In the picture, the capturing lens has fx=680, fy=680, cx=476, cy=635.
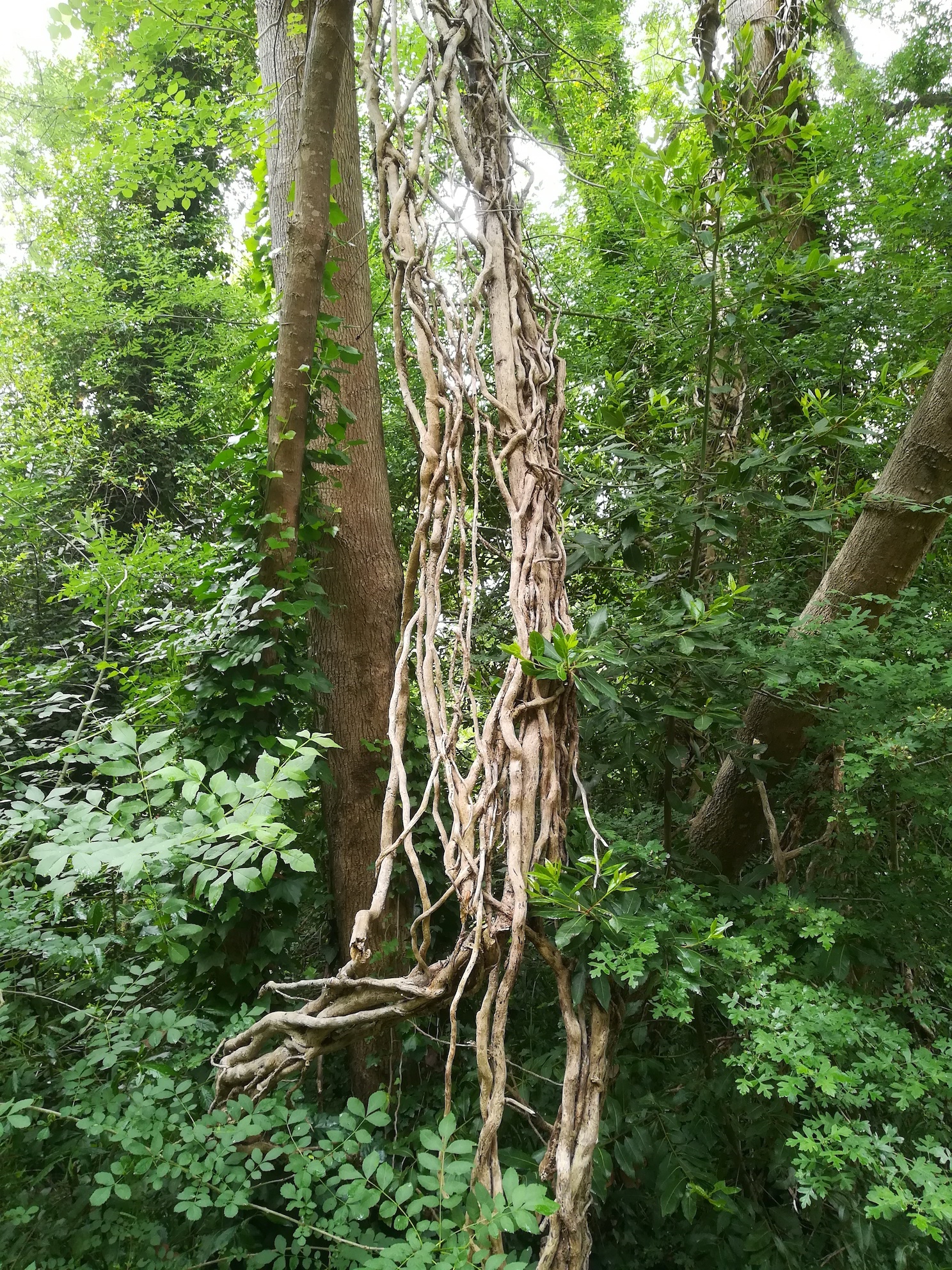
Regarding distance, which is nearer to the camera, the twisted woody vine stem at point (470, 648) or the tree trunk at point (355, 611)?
the twisted woody vine stem at point (470, 648)

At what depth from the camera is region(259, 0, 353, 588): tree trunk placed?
1596 millimetres

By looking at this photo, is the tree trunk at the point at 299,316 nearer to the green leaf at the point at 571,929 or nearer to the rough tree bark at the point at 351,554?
the rough tree bark at the point at 351,554

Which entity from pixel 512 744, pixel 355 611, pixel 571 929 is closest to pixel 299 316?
pixel 355 611

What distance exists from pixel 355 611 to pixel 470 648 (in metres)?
0.73

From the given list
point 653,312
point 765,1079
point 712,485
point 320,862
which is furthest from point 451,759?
point 653,312

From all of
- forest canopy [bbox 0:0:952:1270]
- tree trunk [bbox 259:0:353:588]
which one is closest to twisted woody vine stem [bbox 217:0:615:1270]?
forest canopy [bbox 0:0:952:1270]

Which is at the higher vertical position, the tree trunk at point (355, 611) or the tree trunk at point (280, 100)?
the tree trunk at point (280, 100)

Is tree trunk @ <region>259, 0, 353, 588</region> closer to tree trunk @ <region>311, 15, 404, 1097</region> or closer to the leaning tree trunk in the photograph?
tree trunk @ <region>311, 15, 404, 1097</region>

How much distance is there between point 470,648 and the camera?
1385 mm

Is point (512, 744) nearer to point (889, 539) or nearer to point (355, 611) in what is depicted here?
point (355, 611)

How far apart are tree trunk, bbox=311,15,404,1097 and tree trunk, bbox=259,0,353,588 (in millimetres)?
255

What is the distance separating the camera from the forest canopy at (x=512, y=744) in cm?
104

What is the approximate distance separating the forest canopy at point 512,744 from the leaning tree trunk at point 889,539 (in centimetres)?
1

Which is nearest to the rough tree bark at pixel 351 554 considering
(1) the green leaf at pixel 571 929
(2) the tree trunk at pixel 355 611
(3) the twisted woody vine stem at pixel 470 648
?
(2) the tree trunk at pixel 355 611
